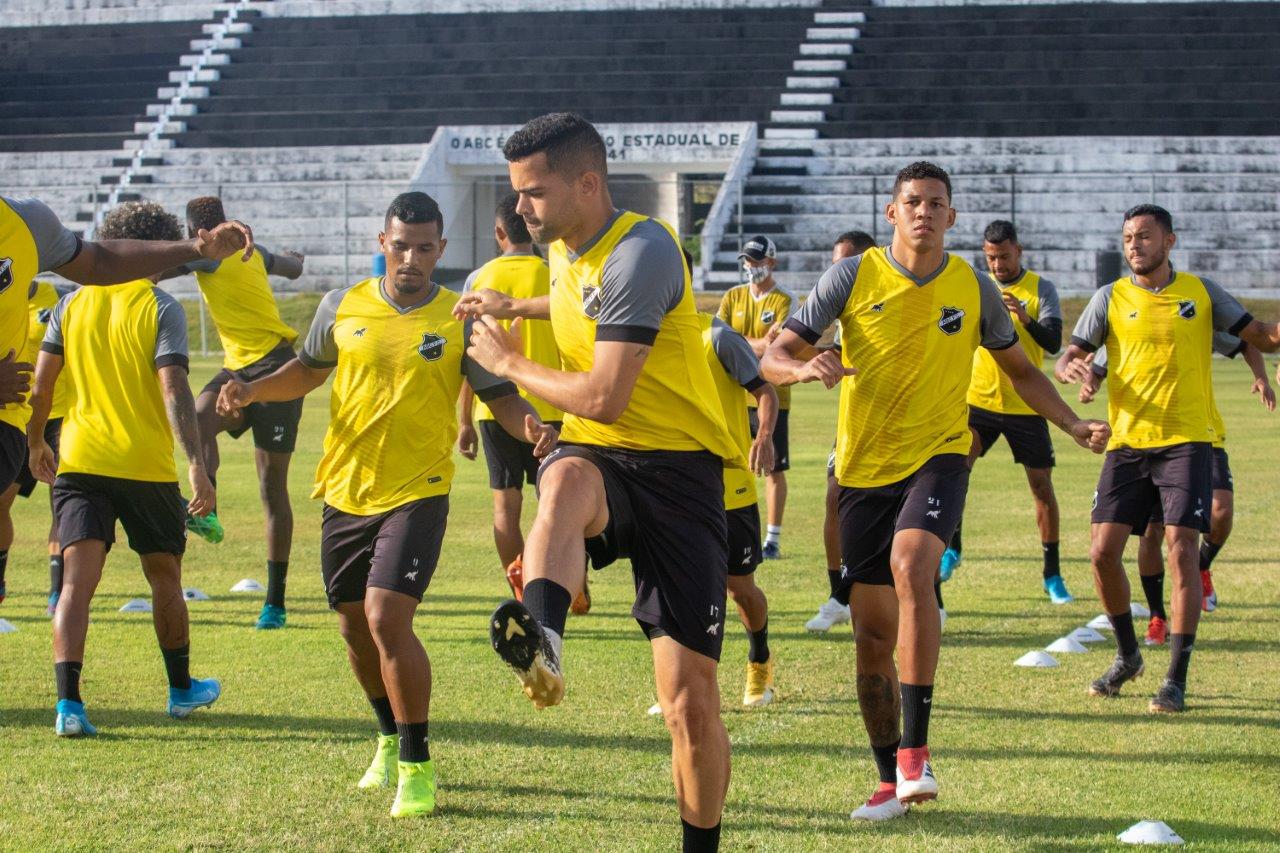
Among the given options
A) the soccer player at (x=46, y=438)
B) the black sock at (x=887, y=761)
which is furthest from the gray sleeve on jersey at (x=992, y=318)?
the soccer player at (x=46, y=438)

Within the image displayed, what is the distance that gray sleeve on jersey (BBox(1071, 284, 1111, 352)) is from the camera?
26.2 ft

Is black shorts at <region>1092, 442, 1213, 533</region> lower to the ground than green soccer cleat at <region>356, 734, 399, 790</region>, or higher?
higher

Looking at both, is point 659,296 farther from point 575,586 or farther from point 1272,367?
point 1272,367

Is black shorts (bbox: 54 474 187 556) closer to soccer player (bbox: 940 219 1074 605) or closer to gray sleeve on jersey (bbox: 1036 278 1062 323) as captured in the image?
soccer player (bbox: 940 219 1074 605)

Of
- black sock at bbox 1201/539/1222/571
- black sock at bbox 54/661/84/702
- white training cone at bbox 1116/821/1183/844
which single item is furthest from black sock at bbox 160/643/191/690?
black sock at bbox 1201/539/1222/571

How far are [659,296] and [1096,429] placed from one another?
2.36 metres

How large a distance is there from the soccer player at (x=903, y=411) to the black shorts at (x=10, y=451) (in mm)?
2786

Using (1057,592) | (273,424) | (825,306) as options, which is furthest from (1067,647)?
(273,424)

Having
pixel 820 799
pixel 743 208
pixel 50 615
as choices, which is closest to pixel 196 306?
pixel 743 208

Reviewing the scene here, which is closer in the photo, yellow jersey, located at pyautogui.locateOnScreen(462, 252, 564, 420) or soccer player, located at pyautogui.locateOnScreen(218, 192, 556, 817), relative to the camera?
soccer player, located at pyautogui.locateOnScreen(218, 192, 556, 817)

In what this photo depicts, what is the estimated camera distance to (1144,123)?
33.8m

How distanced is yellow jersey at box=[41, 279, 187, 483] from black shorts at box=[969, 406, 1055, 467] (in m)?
5.34

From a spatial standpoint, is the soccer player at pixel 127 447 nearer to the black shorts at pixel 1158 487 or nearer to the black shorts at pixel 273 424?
the black shorts at pixel 273 424

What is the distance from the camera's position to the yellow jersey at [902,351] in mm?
6145
